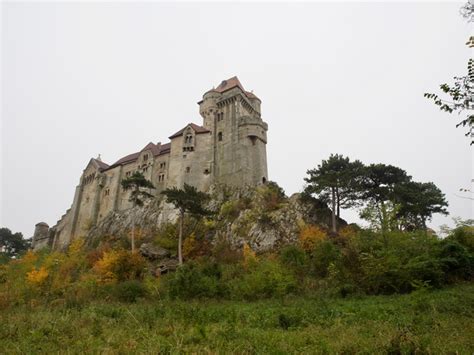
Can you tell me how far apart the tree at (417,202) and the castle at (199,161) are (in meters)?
19.4

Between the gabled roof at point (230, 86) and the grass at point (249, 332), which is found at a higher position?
the gabled roof at point (230, 86)

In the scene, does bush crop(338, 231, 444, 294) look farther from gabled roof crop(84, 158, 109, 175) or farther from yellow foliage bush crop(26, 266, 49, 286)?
gabled roof crop(84, 158, 109, 175)

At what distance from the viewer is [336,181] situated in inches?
1398

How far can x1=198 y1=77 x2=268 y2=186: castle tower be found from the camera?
152 feet

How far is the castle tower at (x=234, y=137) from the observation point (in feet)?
152

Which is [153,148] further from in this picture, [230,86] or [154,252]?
[154,252]

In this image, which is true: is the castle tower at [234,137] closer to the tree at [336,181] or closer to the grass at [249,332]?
the tree at [336,181]

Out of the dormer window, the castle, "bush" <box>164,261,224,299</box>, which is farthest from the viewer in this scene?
the dormer window

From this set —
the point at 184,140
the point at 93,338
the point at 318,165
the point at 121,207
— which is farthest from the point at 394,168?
the point at 121,207

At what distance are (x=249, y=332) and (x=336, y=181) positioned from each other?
2957cm

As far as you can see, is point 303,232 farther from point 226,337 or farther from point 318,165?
point 226,337

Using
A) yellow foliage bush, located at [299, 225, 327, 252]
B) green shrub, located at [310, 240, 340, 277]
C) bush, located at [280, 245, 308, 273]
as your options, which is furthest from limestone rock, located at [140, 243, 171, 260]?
green shrub, located at [310, 240, 340, 277]

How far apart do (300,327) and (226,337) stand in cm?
292

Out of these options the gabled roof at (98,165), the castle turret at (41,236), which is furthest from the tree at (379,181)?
the castle turret at (41,236)
